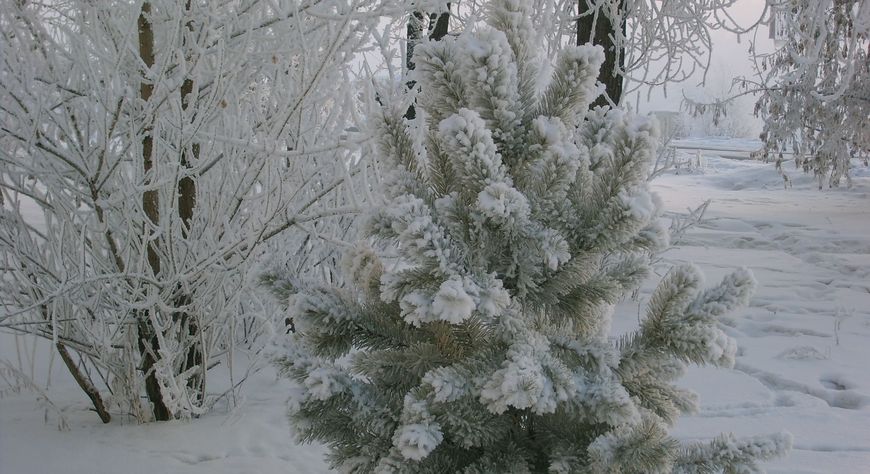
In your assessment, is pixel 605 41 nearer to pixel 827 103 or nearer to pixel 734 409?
pixel 734 409

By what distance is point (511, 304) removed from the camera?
1.51 meters

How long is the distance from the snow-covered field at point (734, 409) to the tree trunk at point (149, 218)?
0.17 meters

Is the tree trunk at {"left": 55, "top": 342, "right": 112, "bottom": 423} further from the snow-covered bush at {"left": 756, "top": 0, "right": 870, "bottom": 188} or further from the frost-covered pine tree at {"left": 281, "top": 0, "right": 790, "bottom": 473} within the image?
the snow-covered bush at {"left": 756, "top": 0, "right": 870, "bottom": 188}

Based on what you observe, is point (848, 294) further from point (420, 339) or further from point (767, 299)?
point (420, 339)

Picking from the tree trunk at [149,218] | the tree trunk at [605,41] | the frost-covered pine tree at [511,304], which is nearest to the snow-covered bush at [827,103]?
the tree trunk at [605,41]

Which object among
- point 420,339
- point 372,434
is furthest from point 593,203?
point 372,434

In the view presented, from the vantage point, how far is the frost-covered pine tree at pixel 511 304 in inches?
52.6

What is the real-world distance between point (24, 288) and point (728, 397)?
12.5 ft

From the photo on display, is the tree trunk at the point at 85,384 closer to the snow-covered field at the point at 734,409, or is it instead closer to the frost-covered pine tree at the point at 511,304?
the snow-covered field at the point at 734,409

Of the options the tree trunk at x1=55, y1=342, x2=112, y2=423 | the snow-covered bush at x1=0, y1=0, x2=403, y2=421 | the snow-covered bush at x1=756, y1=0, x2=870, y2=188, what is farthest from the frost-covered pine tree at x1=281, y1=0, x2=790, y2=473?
the snow-covered bush at x1=756, y1=0, x2=870, y2=188

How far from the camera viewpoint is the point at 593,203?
1475 mm

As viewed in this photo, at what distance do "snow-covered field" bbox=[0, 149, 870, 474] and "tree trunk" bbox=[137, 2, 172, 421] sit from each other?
17 cm

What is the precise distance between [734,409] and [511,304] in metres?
2.87

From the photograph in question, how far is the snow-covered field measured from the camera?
2957mm
